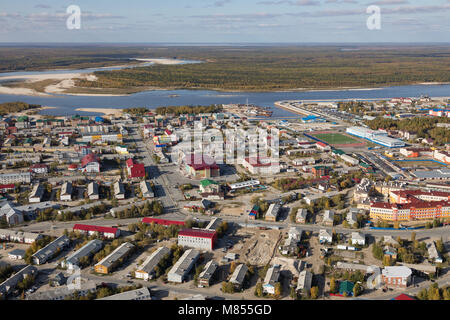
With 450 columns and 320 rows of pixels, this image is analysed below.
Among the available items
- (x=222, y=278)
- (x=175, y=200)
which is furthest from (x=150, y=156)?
(x=222, y=278)

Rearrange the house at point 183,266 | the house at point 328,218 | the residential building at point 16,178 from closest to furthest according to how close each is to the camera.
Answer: the house at point 183,266 → the house at point 328,218 → the residential building at point 16,178

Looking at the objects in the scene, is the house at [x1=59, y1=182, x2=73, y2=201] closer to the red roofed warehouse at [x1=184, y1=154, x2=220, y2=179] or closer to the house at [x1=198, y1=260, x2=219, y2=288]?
the red roofed warehouse at [x1=184, y1=154, x2=220, y2=179]

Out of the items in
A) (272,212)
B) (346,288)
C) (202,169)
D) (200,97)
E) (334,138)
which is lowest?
(346,288)

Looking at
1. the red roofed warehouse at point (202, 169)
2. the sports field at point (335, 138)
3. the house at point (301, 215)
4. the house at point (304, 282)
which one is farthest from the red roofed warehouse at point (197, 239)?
the sports field at point (335, 138)

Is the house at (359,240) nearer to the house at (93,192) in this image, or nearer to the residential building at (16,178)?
the house at (93,192)

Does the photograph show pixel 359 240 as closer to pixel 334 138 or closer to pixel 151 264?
pixel 151 264

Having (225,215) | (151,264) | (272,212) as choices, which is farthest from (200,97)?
(151,264)
